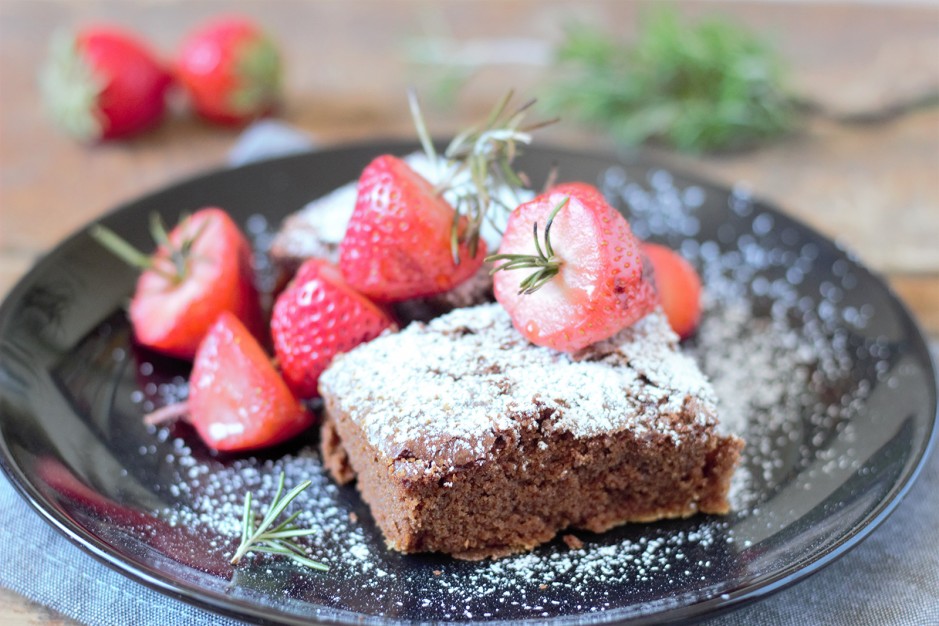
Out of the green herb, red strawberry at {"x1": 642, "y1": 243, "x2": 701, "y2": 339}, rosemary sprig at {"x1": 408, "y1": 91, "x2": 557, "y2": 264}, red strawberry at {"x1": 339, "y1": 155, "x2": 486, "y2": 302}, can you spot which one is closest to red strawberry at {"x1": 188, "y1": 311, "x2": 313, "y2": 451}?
red strawberry at {"x1": 339, "y1": 155, "x2": 486, "y2": 302}

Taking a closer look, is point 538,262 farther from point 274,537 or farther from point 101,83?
point 101,83

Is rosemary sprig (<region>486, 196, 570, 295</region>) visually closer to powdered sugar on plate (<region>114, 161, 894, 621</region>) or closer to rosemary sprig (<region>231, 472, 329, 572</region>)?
powdered sugar on plate (<region>114, 161, 894, 621</region>)

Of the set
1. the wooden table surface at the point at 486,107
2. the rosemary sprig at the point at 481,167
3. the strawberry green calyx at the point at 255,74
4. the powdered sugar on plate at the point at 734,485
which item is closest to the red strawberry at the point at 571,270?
the rosemary sprig at the point at 481,167

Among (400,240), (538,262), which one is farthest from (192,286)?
(538,262)

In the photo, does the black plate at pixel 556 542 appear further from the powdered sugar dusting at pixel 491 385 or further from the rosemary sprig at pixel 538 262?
the rosemary sprig at pixel 538 262

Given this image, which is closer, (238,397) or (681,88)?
(238,397)

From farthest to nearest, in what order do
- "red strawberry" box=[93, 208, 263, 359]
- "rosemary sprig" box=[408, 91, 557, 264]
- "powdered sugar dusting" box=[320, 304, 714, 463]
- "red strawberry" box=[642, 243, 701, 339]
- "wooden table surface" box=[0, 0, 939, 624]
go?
"wooden table surface" box=[0, 0, 939, 624] < "red strawberry" box=[642, 243, 701, 339] < "red strawberry" box=[93, 208, 263, 359] < "rosemary sprig" box=[408, 91, 557, 264] < "powdered sugar dusting" box=[320, 304, 714, 463]
